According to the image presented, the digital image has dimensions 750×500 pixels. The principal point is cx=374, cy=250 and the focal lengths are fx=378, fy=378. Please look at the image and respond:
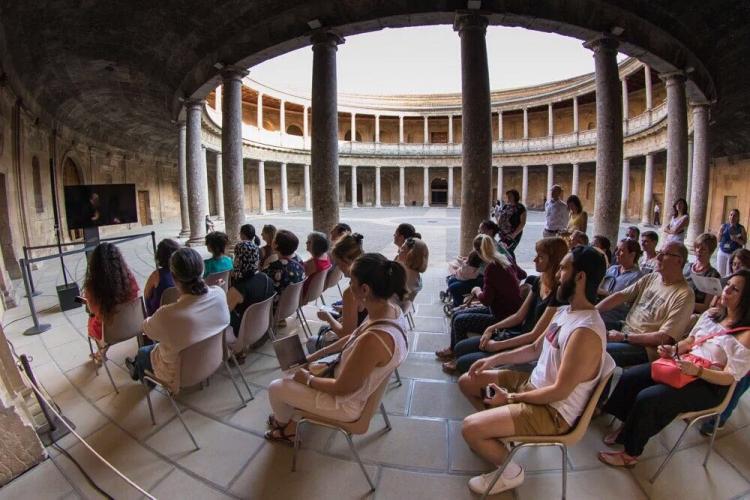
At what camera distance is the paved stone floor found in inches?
86.7

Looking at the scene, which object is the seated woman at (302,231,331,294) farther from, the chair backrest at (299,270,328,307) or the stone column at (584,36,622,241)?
the stone column at (584,36,622,241)

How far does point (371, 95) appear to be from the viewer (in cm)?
3228

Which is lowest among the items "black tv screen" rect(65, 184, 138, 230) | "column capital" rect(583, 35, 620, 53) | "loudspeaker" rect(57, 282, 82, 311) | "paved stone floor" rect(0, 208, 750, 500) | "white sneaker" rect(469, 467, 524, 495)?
"paved stone floor" rect(0, 208, 750, 500)

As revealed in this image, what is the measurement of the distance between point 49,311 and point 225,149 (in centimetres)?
468

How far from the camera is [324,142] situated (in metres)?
6.91

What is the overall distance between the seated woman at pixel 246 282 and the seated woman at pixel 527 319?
1.88 metres

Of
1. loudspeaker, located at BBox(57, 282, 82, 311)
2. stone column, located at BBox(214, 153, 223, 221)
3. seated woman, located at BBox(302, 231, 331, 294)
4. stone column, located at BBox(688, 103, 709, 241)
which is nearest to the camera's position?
seated woman, located at BBox(302, 231, 331, 294)

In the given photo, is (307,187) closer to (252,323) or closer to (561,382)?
(252,323)

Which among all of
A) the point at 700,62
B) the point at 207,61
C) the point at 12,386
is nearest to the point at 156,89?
the point at 207,61

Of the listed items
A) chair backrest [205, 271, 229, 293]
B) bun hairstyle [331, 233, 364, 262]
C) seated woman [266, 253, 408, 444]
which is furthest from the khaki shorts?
chair backrest [205, 271, 229, 293]

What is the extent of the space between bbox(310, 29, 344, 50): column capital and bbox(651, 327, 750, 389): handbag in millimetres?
7051

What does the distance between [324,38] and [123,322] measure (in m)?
5.95

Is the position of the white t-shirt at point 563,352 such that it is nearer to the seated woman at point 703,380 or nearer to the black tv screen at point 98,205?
the seated woman at point 703,380

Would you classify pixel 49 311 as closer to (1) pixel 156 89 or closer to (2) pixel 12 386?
(2) pixel 12 386
